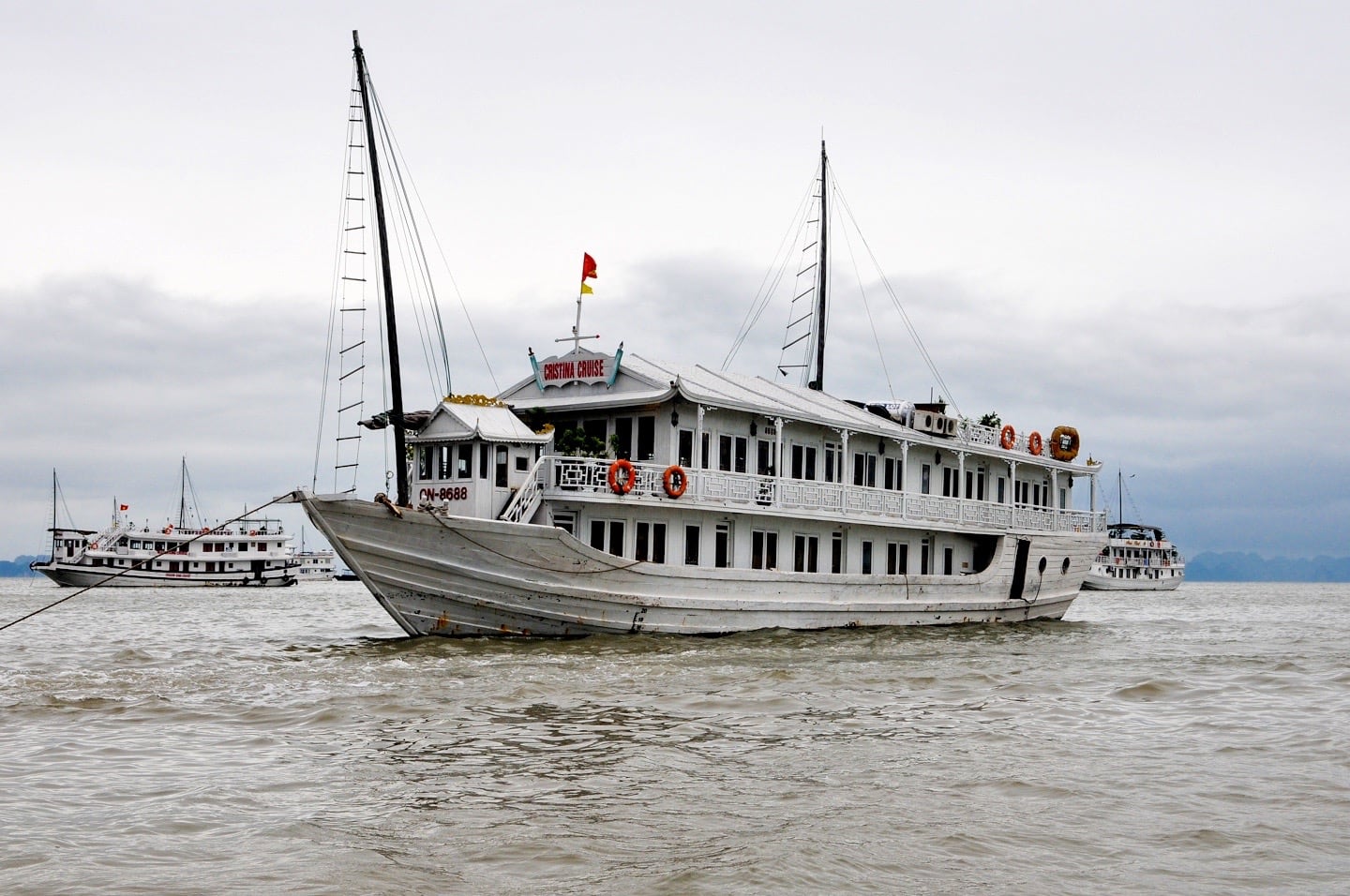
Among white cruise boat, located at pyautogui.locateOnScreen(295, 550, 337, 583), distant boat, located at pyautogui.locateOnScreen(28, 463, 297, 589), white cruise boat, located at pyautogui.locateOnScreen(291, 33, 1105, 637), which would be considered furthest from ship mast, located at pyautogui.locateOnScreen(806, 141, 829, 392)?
white cruise boat, located at pyautogui.locateOnScreen(295, 550, 337, 583)

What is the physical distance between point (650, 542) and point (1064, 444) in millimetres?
18624

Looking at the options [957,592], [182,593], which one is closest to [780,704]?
[957,592]

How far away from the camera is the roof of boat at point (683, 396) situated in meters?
26.3

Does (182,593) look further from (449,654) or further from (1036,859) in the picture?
(1036,859)

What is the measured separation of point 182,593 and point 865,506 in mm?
61051

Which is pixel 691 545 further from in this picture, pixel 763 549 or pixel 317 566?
pixel 317 566

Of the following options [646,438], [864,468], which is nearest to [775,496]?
[646,438]

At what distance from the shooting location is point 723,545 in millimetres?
27500

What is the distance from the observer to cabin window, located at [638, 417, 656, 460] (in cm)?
2708

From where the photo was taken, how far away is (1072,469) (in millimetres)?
39625

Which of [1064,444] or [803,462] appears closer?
[803,462]

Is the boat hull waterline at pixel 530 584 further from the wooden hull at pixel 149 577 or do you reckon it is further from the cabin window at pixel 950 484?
the wooden hull at pixel 149 577

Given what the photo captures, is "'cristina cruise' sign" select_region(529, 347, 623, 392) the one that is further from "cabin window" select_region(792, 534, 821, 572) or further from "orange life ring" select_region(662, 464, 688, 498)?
"cabin window" select_region(792, 534, 821, 572)

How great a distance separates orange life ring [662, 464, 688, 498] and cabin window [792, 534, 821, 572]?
5.03m
